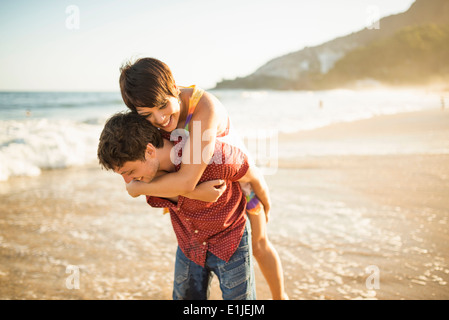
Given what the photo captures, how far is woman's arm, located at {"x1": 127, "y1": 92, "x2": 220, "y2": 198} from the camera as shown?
1.67 m

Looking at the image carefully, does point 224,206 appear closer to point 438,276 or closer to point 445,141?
point 438,276

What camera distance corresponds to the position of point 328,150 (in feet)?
28.8

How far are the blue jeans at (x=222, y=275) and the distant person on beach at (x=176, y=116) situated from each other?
0.27m

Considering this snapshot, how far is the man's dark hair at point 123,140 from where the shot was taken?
166 centimetres

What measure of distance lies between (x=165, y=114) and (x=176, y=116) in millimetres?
115

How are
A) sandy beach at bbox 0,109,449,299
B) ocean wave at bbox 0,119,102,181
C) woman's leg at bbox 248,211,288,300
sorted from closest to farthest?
1. woman's leg at bbox 248,211,288,300
2. sandy beach at bbox 0,109,449,299
3. ocean wave at bbox 0,119,102,181

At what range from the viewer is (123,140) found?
1.66 meters

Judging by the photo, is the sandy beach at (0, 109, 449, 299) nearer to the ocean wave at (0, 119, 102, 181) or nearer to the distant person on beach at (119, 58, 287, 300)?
the ocean wave at (0, 119, 102, 181)

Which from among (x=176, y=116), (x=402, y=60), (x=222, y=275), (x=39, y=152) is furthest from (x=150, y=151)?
(x=402, y=60)

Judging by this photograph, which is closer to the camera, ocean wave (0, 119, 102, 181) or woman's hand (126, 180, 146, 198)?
woman's hand (126, 180, 146, 198)

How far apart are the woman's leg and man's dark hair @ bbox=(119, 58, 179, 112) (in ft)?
2.94

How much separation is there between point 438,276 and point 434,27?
111 metres

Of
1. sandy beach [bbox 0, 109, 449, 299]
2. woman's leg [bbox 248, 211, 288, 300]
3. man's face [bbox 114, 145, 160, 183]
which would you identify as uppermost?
man's face [bbox 114, 145, 160, 183]

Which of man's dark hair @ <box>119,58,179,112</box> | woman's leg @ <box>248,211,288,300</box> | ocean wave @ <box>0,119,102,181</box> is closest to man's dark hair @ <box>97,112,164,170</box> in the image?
man's dark hair @ <box>119,58,179,112</box>
